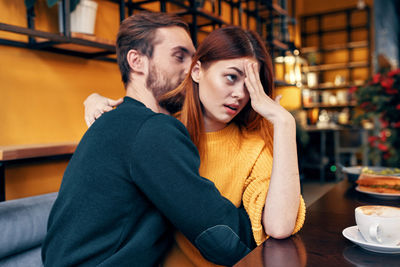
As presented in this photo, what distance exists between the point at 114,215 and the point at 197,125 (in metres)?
0.42

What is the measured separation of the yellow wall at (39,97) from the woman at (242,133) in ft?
3.95

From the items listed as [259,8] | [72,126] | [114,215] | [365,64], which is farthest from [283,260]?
[365,64]

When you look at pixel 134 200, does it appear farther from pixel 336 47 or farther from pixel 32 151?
pixel 336 47

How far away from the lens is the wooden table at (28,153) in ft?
5.39

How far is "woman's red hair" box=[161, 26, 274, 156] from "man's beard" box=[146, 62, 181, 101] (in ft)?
0.14

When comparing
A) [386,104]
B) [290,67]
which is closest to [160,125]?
[386,104]

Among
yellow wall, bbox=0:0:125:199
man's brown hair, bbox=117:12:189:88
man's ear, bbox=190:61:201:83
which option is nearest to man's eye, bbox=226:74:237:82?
man's ear, bbox=190:61:201:83

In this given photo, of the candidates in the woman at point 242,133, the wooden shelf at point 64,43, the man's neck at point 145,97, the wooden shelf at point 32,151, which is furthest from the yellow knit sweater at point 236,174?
the wooden shelf at point 64,43

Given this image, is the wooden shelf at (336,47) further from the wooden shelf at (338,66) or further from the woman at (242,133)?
the woman at (242,133)

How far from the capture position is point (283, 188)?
0.90 metres

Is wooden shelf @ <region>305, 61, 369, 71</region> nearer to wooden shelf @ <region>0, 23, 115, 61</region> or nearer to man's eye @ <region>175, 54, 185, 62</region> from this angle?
wooden shelf @ <region>0, 23, 115, 61</region>

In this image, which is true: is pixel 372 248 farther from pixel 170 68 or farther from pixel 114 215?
pixel 170 68

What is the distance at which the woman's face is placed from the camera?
3.50 ft

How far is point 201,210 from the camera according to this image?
2.61ft
